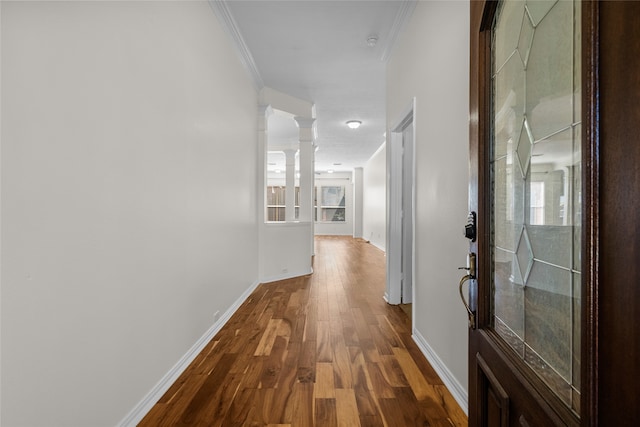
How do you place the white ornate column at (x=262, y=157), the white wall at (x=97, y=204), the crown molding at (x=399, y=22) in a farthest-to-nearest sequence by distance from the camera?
the white ornate column at (x=262, y=157) → the crown molding at (x=399, y=22) → the white wall at (x=97, y=204)

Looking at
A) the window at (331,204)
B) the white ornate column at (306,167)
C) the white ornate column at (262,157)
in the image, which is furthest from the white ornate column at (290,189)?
the window at (331,204)

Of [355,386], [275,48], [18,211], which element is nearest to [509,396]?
[355,386]

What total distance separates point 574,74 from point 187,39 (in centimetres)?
219

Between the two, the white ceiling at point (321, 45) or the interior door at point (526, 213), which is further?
the white ceiling at point (321, 45)

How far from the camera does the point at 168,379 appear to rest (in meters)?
1.82

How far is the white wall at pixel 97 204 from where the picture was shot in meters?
0.99

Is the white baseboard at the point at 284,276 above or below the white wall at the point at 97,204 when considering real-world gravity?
below

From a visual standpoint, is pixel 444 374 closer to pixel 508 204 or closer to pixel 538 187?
pixel 508 204

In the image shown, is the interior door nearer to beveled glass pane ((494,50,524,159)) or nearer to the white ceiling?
beveled glass pane ((494,50,524,159))

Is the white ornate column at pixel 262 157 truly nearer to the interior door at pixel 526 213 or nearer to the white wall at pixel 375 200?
the interior door at pixel 526 213

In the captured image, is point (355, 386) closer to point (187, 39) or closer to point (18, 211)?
point (18, 211)

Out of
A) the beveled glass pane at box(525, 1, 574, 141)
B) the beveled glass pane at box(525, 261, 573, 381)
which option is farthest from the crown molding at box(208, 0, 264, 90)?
the beveled glass pane at box(525, 261, 573, 381)

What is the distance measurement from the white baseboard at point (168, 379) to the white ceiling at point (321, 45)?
255cm

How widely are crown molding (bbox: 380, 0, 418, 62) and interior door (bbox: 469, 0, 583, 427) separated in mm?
1841
